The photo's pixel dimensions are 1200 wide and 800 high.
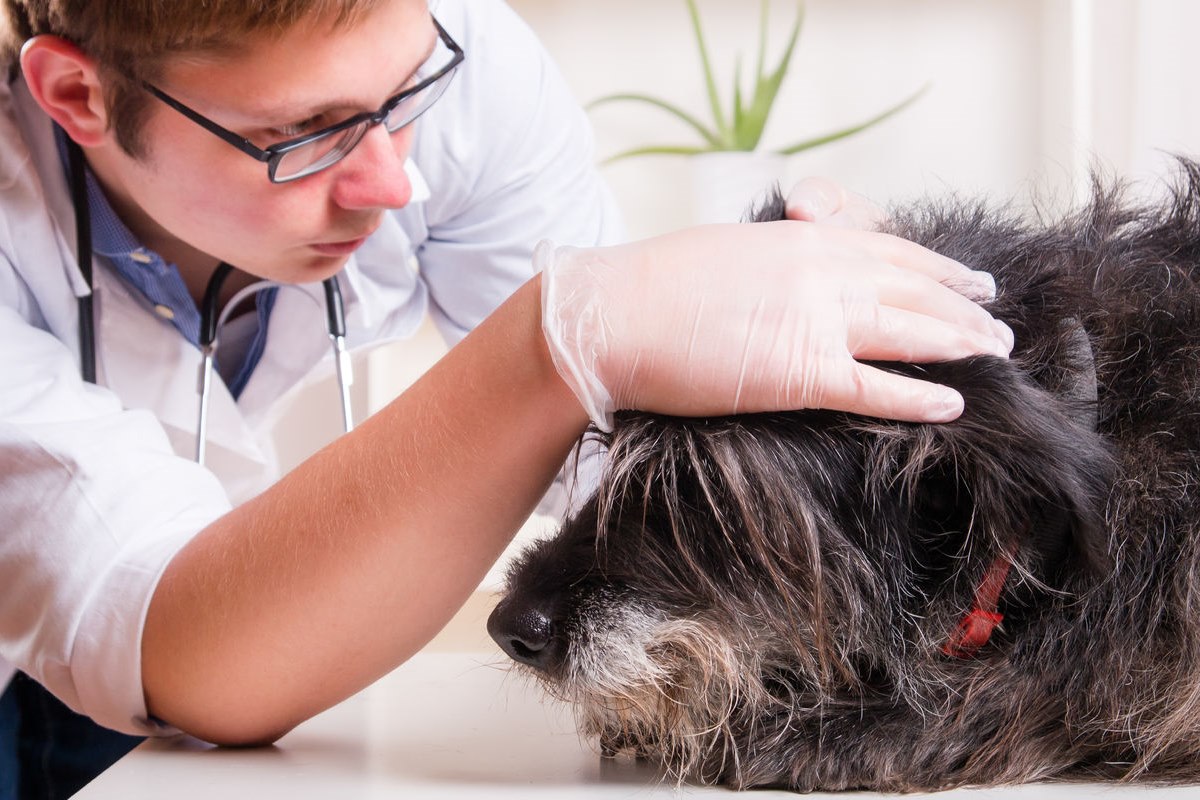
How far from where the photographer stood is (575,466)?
100 cm

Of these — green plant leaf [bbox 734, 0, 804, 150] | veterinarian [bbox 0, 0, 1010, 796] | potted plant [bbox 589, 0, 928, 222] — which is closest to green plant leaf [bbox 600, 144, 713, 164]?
potted plant [bbox 589, 0, 928, 222]

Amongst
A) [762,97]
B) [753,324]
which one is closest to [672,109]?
[762,97]

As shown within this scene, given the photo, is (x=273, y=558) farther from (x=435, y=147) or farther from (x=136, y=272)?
(x=435, y=147)

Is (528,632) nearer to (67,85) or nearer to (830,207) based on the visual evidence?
(830,207)

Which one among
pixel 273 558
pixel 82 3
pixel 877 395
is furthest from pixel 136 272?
pixel 877 395

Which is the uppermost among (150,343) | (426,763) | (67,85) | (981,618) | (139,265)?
(67,85)

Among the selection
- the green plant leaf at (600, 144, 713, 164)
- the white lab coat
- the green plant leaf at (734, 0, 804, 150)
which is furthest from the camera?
the green plant leaf at (600, 144, 713, 164)

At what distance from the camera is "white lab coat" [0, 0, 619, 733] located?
3.46ft

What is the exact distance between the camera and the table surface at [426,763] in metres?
0.85

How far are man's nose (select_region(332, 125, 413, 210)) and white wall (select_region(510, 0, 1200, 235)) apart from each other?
2056 millimetres

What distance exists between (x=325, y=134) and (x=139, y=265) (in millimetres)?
379

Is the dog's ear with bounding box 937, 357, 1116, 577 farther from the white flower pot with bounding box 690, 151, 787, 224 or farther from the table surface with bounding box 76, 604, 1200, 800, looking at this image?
the white flower pot with bounding box 690, 151, 787, 224

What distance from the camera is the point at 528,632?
2.87ft

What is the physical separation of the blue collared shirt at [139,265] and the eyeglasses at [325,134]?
0.24 meters
